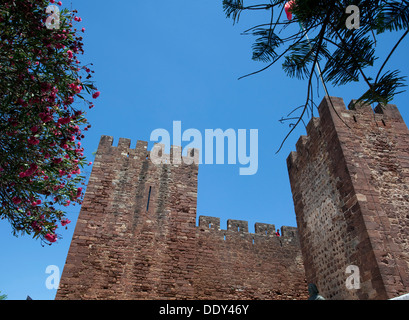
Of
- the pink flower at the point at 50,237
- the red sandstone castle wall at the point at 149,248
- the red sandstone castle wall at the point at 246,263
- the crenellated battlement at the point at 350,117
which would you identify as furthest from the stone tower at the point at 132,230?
the crenellated battlement at the point at 350,117

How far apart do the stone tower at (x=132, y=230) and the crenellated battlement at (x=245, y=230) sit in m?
3.96

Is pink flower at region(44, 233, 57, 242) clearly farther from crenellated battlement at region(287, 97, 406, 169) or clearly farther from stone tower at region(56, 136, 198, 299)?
crenellated battlement at region(287, 97, 406, 169)

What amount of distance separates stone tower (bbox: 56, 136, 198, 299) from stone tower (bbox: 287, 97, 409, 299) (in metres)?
4.14

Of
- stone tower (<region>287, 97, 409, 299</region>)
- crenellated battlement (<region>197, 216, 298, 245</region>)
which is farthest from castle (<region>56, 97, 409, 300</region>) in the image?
crenellated battlement (<region>197, 216, 298, 245</region>)

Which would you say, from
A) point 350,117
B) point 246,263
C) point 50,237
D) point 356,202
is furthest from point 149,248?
point 350,117

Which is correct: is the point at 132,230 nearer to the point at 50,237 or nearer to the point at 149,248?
the point at 149,248

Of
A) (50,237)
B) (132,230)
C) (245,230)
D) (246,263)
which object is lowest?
(50,237)

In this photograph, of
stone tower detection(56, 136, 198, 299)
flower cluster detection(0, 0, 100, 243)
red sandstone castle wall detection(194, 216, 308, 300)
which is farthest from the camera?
red sandstone castle wall detection(194, 216, 308, 300)

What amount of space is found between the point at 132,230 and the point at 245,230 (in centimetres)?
710

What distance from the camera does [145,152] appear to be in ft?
37.6

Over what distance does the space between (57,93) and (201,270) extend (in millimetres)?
9848

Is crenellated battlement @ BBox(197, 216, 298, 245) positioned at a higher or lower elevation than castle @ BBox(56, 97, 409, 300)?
higher

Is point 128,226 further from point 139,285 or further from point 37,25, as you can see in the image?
point 37,25

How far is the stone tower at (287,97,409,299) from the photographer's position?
20.4 feet
